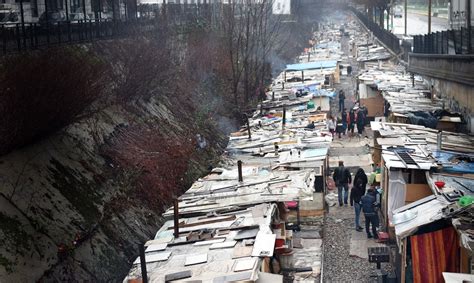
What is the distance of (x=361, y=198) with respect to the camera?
50.0 feet

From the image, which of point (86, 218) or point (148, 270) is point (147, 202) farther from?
point (148, 270)

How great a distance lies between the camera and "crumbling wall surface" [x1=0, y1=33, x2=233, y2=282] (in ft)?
39.0

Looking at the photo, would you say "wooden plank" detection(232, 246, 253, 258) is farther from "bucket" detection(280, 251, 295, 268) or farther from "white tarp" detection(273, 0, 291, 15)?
"white tarp" detection(273, 0, 291, 15)

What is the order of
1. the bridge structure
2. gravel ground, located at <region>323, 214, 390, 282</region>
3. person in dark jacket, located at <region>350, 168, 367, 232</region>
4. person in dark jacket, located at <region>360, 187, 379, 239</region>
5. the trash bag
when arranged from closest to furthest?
gravel ground, located at <region>323, 214, 390, 282</region>, person in dark jacket, located at <region>360, 187, 379, 239</region>, person in dark jacket, located at <region>350, 168, 367, 232</region>, the trash bag, the bridge structure

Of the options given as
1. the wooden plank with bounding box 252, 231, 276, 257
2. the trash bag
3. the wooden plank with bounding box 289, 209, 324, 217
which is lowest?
the trash bag

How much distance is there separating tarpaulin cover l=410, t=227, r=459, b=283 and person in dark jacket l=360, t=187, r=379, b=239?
13.0ft

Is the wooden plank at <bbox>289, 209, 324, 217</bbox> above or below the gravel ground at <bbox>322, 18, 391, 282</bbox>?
above

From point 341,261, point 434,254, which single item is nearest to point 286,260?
point 341,261

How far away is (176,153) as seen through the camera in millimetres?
19906

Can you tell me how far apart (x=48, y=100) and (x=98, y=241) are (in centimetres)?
350

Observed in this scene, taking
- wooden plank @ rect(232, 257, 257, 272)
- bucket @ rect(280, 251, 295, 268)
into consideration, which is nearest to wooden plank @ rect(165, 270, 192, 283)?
wooden plank @ rect(232, 257, 257, 272)

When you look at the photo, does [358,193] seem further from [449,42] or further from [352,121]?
[352,121]

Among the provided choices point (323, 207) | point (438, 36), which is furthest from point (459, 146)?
point (438, 36)

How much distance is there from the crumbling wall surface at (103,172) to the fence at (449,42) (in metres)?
9.39
